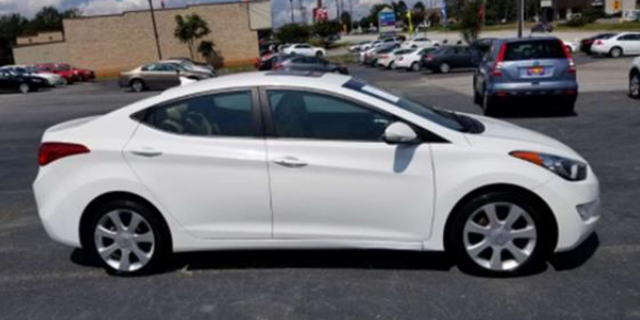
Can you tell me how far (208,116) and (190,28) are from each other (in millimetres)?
48702

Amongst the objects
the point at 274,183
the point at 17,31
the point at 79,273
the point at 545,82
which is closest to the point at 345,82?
the point at 274,183

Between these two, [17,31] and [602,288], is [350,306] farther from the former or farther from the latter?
[17,31]

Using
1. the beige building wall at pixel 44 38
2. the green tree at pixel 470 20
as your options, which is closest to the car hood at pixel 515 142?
the green tree at pixel 470 20

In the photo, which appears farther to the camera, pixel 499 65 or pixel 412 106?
pixel 499 65

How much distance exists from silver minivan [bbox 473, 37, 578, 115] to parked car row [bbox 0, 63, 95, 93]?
31298 millimetres

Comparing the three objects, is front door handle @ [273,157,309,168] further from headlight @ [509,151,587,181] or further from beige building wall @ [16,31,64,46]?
beige building wall @ [16,31,64,46]

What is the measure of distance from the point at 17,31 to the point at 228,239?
12806 centimetres

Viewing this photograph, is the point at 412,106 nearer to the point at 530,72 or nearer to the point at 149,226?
the point at 149,226

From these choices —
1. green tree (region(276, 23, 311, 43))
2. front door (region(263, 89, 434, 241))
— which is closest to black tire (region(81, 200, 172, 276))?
front door (region(263, 89, 434, 241))

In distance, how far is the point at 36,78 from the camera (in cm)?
3522

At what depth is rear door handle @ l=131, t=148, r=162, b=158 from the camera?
4199 mm

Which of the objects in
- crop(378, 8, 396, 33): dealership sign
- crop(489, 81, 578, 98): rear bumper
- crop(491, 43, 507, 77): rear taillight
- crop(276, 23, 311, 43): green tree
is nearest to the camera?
crop(489, 81, 578, 98): rear bumper

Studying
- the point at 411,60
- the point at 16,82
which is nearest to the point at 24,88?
the point at 16,82

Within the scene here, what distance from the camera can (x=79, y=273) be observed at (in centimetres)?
462
